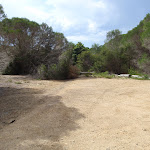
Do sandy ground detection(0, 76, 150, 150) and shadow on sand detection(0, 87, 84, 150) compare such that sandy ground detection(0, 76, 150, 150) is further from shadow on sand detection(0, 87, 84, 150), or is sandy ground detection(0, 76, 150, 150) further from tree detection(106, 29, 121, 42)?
tree detection(106, 29, 121, 42)

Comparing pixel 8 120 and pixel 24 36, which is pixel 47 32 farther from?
pixel 8 120

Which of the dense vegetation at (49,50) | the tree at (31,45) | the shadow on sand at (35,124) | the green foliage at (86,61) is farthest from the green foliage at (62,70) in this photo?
the shadow on sand at (35,124)

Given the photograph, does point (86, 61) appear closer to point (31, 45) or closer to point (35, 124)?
point (31, 45)

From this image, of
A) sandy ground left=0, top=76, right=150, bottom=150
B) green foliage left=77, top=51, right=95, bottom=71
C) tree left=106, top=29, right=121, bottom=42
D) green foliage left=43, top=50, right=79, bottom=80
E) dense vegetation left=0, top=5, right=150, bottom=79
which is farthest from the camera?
tree left=106, top=29, right=121, bottom=42

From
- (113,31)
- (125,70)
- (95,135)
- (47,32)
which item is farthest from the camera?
(113,31)

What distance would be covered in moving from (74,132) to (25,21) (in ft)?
39.9

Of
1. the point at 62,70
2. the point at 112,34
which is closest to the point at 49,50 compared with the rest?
the point at 62,70

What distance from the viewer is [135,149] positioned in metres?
1.72

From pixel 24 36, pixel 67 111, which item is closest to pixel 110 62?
pixel 24 36

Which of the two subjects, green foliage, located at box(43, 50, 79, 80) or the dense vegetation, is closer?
green foliage, located at box(43, 50, 79, 80)

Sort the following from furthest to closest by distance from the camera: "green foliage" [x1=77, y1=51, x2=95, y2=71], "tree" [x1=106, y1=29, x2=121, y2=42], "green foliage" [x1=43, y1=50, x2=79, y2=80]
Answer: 1. "tree" [x1=106, y1=29, x2=121, y2=42]
2. "green foliage" [x1=77, y1=51, x2=95, y2=71]
3. "green foliage" [x1=43, y1=50, x2=79, y2=80]

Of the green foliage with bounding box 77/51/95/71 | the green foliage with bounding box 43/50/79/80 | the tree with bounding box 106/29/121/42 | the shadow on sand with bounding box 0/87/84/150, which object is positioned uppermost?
the tree with bounding box 106/29/121/42

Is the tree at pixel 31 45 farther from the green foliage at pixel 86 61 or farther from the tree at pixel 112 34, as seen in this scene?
the tree at pixel 112 34

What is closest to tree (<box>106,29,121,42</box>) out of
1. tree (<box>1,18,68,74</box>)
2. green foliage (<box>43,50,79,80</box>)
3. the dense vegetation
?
the dense vegetation
